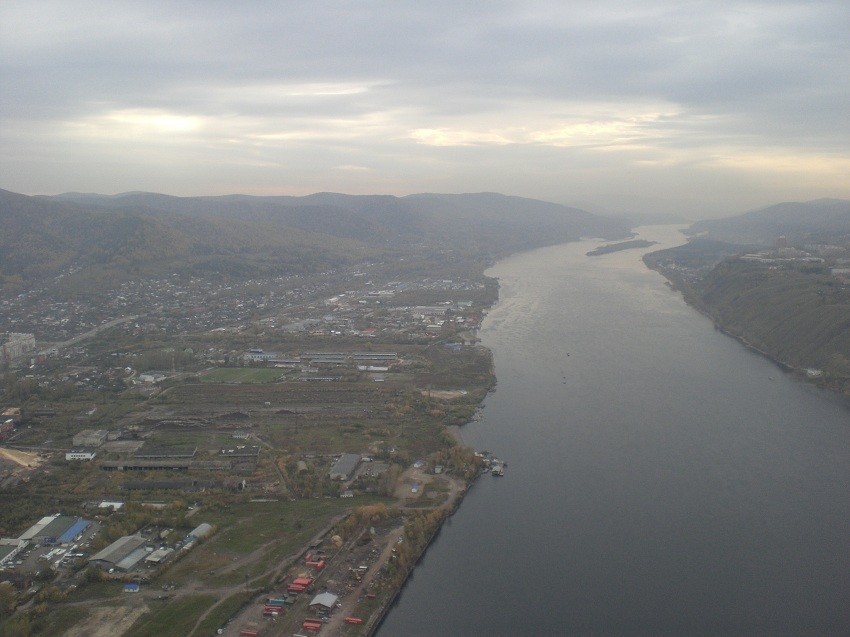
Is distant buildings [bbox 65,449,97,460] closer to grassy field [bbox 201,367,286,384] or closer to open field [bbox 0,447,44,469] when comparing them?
open field [bbox 0,447,44,469]

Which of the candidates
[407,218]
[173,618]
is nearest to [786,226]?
[407,218]

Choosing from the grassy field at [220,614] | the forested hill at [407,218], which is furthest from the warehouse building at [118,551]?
the forested hill at [407,218]

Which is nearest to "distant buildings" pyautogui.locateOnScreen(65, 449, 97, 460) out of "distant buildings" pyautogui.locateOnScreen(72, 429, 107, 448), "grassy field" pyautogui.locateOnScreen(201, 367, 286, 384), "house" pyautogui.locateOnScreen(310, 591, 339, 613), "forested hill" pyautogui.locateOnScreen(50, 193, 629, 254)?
"distant buildings" pyautogui.locateOnScreen(72, 429, 107, 448)

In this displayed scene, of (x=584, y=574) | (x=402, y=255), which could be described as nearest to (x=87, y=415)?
(x=584, y=574)

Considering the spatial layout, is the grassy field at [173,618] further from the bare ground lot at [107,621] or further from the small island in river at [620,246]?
the small island in river at [620,246]

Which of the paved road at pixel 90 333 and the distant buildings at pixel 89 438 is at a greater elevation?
the paved road at pixel 90 333

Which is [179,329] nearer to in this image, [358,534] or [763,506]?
[358,534]

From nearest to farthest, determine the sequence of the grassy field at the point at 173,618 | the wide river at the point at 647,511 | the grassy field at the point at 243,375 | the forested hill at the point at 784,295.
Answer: the grassy field at the point at 173,618, the wide river at the point at 647,511, the grassy field at the point at 243,375, the forested hill at the point at 784,295
